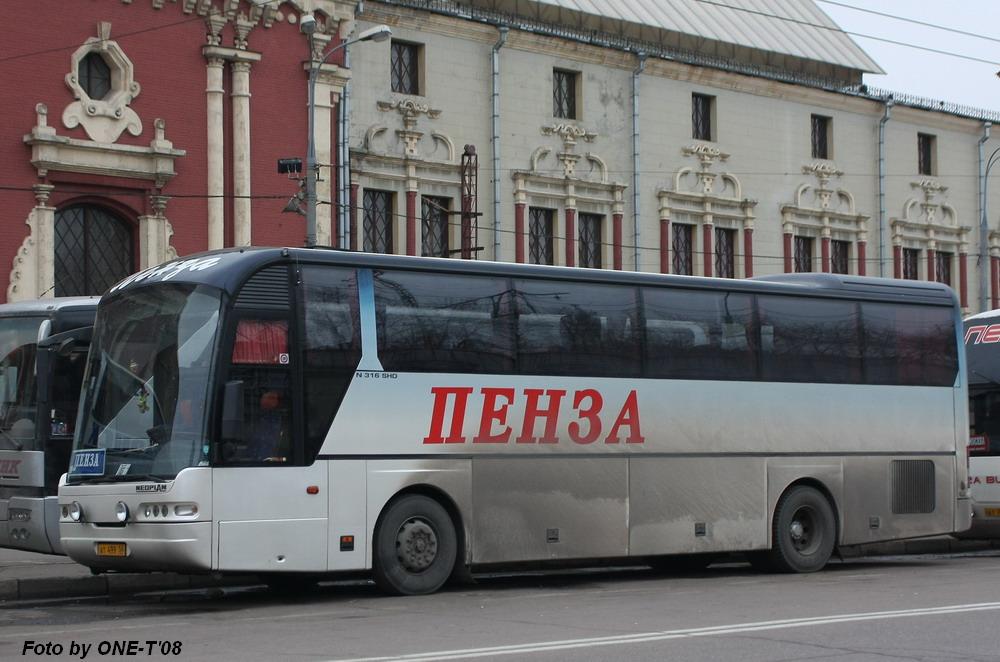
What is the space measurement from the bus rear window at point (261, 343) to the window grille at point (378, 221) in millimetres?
19510

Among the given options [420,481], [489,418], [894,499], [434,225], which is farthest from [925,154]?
[420,481]

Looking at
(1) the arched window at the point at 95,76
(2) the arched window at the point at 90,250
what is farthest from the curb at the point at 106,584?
(1) the arched window at the point at 95,76

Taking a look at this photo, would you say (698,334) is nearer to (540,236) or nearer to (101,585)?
(101,585)

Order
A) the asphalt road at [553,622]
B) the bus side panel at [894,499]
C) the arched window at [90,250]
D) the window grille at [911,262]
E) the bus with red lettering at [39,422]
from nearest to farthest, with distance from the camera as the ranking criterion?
the asphalt road at [553,622] → the bus with red lettering at [39,422] → the bus side panel at [894,499] → the arched window at [90,250] → the window grille at [911,262]

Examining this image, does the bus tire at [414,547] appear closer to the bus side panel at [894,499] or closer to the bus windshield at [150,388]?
the bus windshield at [150,388]

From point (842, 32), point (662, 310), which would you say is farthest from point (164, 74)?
point (842, 32)

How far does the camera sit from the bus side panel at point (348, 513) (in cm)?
1505

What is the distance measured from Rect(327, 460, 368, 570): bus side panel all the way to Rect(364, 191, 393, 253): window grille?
63.5 feet

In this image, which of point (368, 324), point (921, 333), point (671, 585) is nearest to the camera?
point (368, 324)

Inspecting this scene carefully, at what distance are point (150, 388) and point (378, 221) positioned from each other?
20.2 m

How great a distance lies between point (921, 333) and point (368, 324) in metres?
8.18

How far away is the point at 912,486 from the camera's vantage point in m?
20.5

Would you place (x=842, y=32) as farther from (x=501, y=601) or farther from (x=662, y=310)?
(x=501, y=601)

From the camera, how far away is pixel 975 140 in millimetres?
48688
